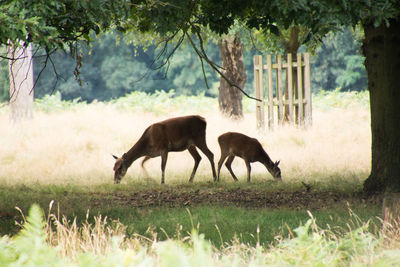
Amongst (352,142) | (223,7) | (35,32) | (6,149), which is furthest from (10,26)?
(352,142)

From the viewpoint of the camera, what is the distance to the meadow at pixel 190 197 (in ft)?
14.5

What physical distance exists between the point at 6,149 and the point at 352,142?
9.26 metres

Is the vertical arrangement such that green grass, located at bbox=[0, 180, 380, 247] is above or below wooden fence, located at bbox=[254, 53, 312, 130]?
below

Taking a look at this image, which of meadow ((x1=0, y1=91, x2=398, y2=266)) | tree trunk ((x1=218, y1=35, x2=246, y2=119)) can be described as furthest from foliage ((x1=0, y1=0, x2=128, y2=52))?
tree trunk ((x1=218, y1=35, x2=246, y2=119))

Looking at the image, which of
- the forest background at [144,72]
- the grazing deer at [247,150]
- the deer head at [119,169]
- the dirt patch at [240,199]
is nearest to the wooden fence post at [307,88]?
the grazing deer at [247,150]

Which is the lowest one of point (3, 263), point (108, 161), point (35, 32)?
point (108, 161)

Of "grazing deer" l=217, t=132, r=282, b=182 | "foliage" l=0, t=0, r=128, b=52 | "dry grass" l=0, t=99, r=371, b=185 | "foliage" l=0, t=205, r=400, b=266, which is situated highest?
"foliage" l=0, t=0, r=128, b=52

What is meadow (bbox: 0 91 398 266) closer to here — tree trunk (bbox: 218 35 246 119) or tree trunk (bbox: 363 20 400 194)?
tree trunk (bbox: 363 20 400 194)

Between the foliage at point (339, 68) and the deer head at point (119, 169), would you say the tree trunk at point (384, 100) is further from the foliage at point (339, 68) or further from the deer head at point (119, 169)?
the foliage at point (339, 68)

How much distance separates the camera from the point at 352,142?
17.0 m

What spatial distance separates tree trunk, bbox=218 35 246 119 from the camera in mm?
21719

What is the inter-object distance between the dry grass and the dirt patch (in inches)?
69.9

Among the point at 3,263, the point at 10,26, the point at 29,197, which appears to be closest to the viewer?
the point at 3,263

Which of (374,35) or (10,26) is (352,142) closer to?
(374,35)
